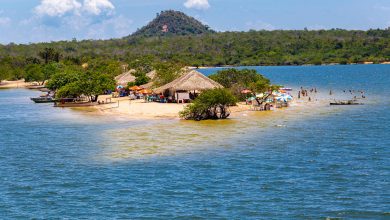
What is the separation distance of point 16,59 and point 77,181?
462 ft

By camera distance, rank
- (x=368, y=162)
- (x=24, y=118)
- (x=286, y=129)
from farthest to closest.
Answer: (x=24, y=118) < (x=286, y=129) < (x=368, y=162)

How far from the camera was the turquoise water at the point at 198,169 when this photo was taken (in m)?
24.9

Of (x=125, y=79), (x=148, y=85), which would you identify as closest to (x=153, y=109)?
(x=148, y=85)

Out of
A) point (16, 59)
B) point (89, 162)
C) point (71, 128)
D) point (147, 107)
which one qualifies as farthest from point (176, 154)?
point (16, 59)

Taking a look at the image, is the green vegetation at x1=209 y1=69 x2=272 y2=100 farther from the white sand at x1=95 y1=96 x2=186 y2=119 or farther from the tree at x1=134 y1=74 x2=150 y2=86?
the tree at x1=134 y1=74 x2=150 y2=86

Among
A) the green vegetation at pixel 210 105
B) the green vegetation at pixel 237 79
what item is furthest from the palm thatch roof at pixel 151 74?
the green vegetation at pixel 210 105

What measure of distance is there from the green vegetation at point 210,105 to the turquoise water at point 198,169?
5.38ft

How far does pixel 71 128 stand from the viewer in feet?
168

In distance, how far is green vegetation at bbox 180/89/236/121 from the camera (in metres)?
52.6

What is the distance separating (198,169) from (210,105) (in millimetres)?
21305

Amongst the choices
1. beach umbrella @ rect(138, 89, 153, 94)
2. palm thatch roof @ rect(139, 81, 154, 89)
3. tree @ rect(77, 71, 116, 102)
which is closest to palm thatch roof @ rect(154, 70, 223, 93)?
beach umbrella @ rect(138, 89, 153, 94)

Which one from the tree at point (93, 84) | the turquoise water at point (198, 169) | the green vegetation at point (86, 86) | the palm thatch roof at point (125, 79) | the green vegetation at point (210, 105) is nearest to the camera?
the turquoise water at point (198, 169)

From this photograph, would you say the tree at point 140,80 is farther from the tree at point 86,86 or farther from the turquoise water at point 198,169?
the turquoise water at point 198,169

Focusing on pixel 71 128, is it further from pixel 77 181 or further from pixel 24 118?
pixel 77 181
